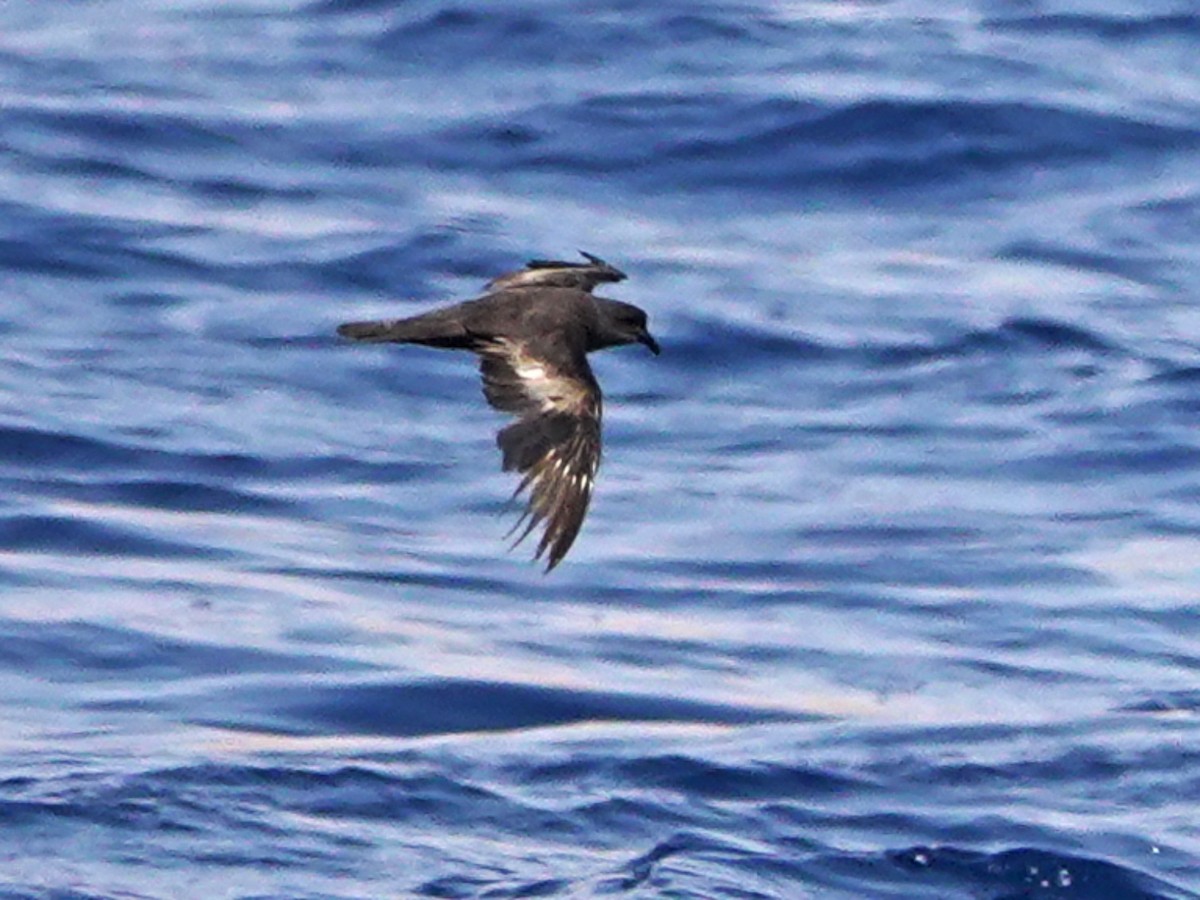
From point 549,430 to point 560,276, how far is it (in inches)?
75.0

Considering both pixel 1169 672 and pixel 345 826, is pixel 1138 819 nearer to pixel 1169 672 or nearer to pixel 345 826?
pixel 1169 672

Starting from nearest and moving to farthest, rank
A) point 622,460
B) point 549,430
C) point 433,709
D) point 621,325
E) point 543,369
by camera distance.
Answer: point 549,430 < point 543,369 < point 621,325 < point 433,709 < point 622,460

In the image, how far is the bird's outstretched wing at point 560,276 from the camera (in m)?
12.1

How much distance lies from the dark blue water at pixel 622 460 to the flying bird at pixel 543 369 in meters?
2.56

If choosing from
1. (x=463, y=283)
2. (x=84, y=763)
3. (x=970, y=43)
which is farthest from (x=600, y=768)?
(x=970, y=43)

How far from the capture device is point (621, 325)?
1141cm

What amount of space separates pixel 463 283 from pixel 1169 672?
544 cm

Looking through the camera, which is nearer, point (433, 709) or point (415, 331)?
point (415, 331)

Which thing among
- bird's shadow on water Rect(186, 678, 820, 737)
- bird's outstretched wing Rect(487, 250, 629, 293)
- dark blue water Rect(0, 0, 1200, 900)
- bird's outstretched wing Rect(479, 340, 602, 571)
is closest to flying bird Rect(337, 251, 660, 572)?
bird's outstretched wing Rect(479, 340, 602, 571)

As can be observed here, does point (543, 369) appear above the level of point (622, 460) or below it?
above

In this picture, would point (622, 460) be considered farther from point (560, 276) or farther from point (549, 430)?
point (549, 430)

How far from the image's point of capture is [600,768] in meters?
14.2

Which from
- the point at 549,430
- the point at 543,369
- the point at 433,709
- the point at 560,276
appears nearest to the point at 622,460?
the point at 433,709

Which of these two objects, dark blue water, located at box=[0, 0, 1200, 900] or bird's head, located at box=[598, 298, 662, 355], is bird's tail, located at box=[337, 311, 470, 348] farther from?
dark blue water, located at box=[0, 0, 1200, 900]
